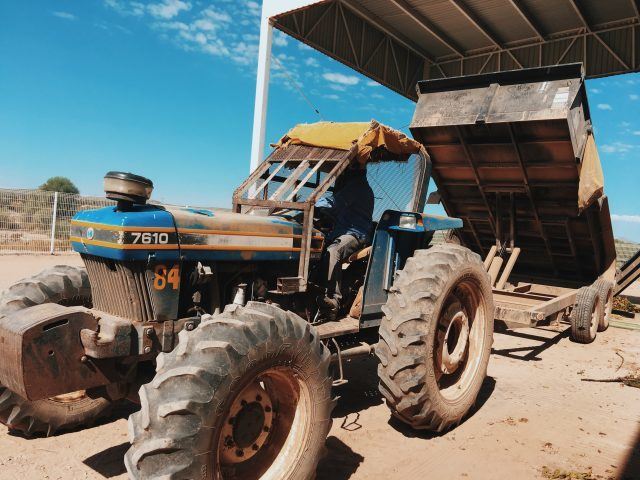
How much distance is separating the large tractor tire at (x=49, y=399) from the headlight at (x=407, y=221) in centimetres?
272

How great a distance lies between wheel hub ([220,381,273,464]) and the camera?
2.81 metres

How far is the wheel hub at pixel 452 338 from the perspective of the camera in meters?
4.35

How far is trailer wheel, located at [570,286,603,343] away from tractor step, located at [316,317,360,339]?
4.72 meters

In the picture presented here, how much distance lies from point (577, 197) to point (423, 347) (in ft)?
14.7

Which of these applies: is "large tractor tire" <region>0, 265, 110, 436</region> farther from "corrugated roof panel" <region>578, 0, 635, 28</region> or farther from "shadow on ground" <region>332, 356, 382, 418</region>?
"corrugated roof panel" <region>578, 0, 635, 28</region>

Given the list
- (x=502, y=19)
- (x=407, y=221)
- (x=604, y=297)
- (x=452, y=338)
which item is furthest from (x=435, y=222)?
(x=502, y=19)

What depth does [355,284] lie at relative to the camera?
484 centimetres

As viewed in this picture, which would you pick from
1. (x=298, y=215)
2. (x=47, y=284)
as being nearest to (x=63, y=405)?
(x=47, y=284)

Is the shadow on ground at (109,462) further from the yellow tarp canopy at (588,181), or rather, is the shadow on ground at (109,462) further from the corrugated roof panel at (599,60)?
the corrugated roof panel at (599,60)

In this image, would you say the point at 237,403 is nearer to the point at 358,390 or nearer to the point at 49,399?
the point at 49,399

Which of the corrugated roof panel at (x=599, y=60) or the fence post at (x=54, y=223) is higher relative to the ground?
the corrugated roof panel at (x=599, y=60)

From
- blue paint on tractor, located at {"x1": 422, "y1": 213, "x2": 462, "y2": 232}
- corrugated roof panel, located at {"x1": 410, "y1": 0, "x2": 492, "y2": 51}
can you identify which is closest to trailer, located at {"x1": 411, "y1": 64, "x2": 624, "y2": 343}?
blue paint on tractor, located at {"x1": 422, "y1": 213, "x2": 462, "y2": 232}

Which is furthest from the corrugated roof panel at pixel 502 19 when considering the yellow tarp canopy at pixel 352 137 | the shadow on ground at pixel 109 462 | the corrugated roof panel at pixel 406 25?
the shadow on ground at pixel 109 462

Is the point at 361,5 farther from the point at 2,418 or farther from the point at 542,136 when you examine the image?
the point at 2,418
